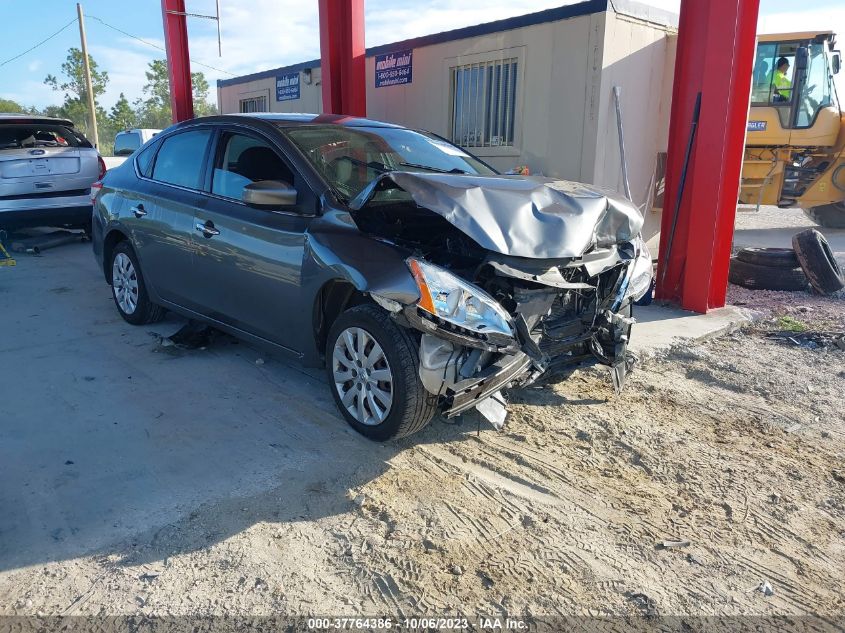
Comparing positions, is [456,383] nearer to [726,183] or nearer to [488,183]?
[488,183]

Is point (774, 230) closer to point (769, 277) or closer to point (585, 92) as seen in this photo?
point (769, 277)

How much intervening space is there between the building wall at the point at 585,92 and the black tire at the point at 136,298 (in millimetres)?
5191

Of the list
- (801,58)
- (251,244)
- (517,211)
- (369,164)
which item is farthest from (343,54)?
(801,58)

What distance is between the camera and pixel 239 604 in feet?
8.03

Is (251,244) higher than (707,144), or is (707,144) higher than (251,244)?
(707,144)

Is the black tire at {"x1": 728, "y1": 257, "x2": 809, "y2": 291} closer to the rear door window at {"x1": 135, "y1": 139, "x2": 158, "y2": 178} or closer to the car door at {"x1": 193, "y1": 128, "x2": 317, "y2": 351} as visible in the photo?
the car door at {"x1": 193, "y1": 128, "x2": 317, "y2": 351}

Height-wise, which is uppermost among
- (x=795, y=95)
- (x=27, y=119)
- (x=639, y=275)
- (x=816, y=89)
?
(x=816, y=89)

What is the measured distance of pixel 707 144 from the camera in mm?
6258

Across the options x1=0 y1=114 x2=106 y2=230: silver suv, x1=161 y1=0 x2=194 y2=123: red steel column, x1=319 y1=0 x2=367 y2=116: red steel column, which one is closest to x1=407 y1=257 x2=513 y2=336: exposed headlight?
x1=319 y1=0 x2=367 y2=116: red steel column

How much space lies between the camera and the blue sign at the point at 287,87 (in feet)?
43.1

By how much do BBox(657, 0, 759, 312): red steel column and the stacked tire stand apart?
1.48m

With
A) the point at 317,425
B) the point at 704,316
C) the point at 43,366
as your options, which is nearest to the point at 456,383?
the point at 317,425

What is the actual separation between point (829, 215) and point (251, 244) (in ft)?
44.8

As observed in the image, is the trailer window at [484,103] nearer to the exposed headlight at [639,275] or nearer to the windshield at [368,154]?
the windshield at [368,154]
